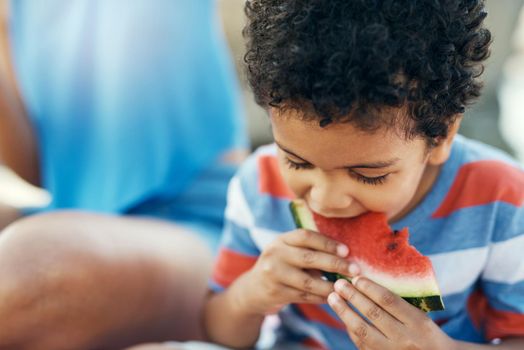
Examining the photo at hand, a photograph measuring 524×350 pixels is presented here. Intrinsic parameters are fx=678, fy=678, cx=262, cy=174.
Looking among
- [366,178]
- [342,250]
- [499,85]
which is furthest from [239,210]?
[499,85]

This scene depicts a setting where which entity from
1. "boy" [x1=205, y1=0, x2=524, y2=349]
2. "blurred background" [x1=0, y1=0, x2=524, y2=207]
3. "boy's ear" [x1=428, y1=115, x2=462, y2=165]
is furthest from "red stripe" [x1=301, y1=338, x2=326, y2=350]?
"blurred background" [x1=0, y1=0, x2=524, y2=207]

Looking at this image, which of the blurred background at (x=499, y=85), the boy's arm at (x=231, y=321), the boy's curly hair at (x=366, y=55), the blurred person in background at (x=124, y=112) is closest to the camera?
the boy's curly hair at (x=366, y=55)

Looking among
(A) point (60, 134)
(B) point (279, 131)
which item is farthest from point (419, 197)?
(A) point (60, 134)

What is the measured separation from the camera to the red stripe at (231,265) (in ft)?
5.69

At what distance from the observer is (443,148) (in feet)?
4.73

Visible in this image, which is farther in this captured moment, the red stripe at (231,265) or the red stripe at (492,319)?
the red stripe at (231,265)

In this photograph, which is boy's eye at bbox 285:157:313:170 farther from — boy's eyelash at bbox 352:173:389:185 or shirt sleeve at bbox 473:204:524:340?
shirt sleeve at bbox 473:204:524:340

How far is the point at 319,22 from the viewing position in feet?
3.92

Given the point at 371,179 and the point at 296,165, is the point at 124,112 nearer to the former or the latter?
the point at 296,165

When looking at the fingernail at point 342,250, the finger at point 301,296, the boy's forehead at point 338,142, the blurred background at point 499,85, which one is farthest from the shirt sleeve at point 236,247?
the blurred background at point 499,85

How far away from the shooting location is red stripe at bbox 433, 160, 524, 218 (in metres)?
1.49

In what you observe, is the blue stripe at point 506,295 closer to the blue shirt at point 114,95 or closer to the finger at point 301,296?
the finger at point 301,296

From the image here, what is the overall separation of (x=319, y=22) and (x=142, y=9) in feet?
3.62

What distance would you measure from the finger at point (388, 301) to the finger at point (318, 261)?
70mm
